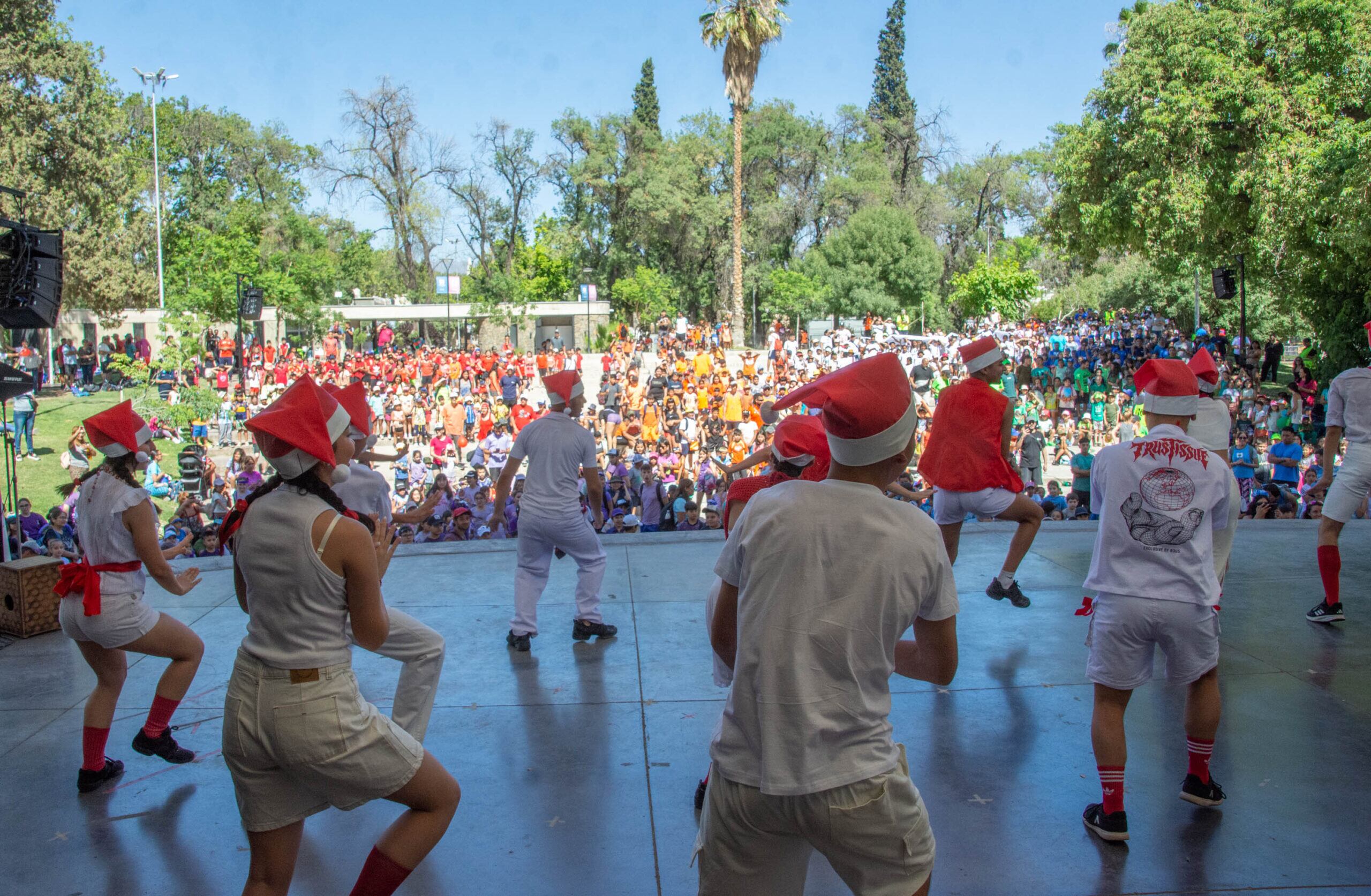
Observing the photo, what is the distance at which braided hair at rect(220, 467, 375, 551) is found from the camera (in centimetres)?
271

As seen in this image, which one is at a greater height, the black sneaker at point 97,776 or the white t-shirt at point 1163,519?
the white t-shirt at point 1163,519

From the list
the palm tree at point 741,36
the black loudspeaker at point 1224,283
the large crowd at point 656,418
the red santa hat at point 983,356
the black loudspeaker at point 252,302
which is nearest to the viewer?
the red santa hat at point 983,356

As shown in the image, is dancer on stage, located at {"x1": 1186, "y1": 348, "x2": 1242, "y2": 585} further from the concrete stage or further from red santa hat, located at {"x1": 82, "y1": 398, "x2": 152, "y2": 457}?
red santa hat, located at {"x1": 82, "y1": 398, "x2": 152, "y2": 457}

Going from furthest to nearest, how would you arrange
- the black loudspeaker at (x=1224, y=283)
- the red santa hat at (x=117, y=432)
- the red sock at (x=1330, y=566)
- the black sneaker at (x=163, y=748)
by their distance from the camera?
the black loudspeaker at (x=1224, y=283), the red sock at (x=1330, y=566), the black sneaker at (x=163, y=748), the red santa hat at (x=117, y=432)

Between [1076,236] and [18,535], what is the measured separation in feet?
72.0

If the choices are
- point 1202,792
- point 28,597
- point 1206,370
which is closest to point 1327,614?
point 1206,370

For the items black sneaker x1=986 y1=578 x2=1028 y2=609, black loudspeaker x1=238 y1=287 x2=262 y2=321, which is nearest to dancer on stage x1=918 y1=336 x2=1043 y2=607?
black sneaker x1=986 y1=578 x2=1028 y2=609

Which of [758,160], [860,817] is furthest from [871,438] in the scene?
[758,160]

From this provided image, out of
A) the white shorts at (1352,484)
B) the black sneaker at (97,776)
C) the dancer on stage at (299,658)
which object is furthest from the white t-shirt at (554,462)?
the white shorts at (1352,484)

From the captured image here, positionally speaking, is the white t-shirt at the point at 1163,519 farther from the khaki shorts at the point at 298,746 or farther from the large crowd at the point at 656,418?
the khaki shorts at the point at 298,746

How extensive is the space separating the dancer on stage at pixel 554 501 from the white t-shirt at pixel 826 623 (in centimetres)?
333

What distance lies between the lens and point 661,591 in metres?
6.86

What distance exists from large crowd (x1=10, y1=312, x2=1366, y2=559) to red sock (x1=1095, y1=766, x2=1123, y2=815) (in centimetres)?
217

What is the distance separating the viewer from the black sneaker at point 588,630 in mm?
5785
